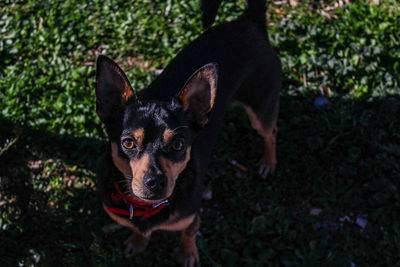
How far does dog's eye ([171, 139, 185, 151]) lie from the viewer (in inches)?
113

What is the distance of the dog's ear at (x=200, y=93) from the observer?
2811 mm

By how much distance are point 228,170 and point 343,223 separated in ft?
4.63

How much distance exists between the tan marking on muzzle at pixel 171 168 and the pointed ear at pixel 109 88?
57cm

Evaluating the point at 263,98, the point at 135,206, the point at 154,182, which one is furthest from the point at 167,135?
the point at 263,98

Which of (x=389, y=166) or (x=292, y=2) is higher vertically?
(x=292, y=2)

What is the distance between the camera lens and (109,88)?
2.92m

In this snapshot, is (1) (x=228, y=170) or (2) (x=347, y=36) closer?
(1) (x=228, y=170)

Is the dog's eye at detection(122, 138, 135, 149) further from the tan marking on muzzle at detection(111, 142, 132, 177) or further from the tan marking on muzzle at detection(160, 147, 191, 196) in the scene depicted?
the tan marking on muzzle at detection(160, 147, 191, 196)

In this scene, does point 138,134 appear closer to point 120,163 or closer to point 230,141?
point 120,163

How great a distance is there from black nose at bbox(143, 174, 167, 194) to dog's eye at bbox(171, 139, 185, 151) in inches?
10.6

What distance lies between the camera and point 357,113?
4.89m

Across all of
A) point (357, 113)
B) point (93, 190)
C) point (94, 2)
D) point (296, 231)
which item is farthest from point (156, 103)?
point (94, 2)

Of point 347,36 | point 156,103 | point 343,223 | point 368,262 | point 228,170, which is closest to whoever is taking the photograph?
point 156,103

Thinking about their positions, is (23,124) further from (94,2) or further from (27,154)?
(94,2)
